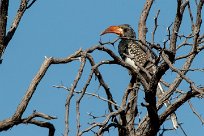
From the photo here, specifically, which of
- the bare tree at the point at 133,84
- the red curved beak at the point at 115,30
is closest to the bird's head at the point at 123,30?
the red curved beak at the point at 115,30

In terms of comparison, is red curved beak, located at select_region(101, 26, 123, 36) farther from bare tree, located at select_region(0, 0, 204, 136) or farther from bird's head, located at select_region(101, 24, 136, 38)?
bare tree, located at select_region(0, 0, 204, 136)

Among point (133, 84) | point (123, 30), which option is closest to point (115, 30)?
point (123, 30)

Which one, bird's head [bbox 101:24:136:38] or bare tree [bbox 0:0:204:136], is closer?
bare tree [bbox 0:0:204:136]

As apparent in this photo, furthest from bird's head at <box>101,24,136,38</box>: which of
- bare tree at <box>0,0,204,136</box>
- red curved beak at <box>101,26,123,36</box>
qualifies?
bare tree at <box>0,0,204,136</box>

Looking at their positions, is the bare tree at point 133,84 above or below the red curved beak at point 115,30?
below

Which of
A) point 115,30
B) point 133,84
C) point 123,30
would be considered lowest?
point 133,84

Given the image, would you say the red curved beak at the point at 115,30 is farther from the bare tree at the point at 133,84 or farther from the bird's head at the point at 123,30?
the bare tree at the point at 133,84

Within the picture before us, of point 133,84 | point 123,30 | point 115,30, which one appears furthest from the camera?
point 123,30

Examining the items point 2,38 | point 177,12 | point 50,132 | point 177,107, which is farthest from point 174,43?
point 2,38

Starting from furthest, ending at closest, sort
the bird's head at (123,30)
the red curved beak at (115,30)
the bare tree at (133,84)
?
the bird's head at (123,30)
the red curved beak at (115,30)
the bare tree at (133,84)

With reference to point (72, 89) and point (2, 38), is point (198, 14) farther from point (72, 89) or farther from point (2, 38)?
point (2, 38)

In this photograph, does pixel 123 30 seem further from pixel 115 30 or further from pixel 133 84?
pixel 133 84

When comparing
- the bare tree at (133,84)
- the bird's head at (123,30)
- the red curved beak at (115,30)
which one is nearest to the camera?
the bare tree at (133,84)

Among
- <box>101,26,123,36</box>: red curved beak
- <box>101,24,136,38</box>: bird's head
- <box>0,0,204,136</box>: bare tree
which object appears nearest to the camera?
<box>0,0,204,136</box>: bare tree
